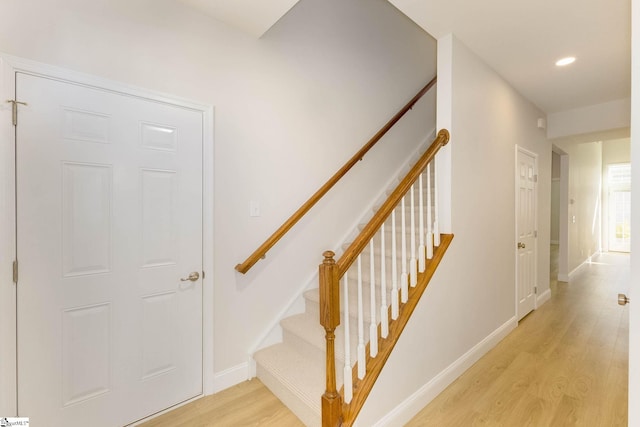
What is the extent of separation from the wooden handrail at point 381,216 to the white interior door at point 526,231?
5.52 ft

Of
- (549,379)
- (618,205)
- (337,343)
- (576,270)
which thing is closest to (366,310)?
(337,343)

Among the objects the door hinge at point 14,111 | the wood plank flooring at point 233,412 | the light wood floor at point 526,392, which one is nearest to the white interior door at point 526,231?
the light wood floor at point 526,392

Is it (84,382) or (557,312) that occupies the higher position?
(84,382)

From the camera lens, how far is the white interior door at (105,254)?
1.44m

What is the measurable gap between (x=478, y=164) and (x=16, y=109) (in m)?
3.03

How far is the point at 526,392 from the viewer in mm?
2057

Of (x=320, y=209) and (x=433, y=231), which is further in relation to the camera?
(x=320, y=209)

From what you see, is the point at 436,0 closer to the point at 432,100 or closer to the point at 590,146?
the point at 432,100

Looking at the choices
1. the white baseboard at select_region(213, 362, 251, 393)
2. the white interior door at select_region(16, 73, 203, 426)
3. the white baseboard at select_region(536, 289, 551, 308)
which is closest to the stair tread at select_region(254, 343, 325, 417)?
the white baseboard at select_region(213, 362, 251, 393)

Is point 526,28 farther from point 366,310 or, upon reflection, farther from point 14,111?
point 14,111

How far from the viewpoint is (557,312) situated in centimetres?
359

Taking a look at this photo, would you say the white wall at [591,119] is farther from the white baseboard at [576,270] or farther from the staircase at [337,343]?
the staircase at [337,343]

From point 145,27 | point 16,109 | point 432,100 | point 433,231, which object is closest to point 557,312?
point 433,231

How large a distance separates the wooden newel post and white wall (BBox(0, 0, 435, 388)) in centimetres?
94
